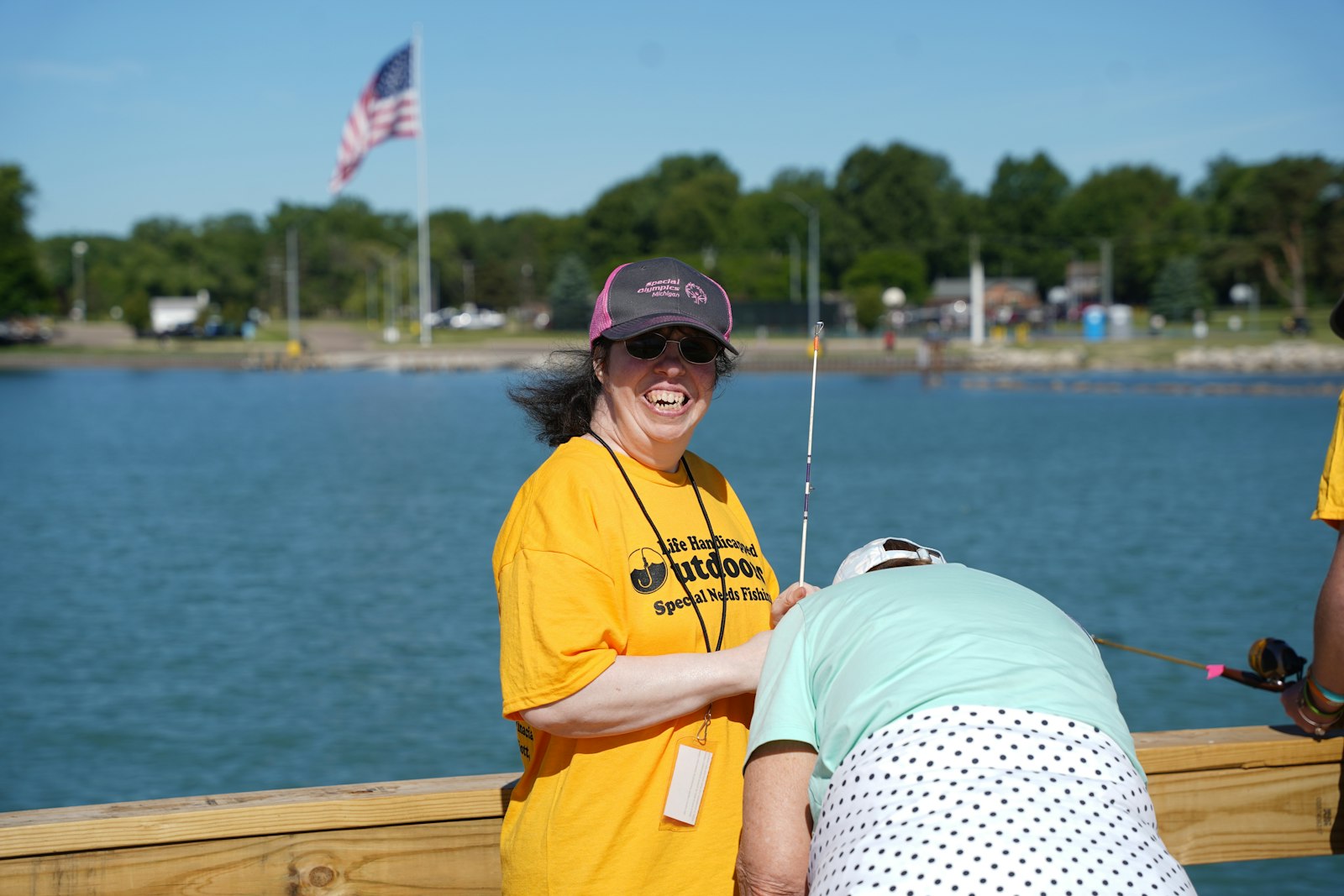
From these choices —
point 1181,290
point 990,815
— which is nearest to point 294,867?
point 990,815

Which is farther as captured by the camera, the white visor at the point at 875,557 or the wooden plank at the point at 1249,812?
the wooden plank at the point at 1249,812

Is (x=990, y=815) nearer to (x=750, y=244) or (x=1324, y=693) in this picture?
(x=1324, y=693)

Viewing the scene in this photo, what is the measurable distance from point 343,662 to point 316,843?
12.8 meters

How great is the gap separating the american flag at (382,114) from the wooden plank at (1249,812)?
163 feet

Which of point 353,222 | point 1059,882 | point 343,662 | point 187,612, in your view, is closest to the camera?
point 1059,882

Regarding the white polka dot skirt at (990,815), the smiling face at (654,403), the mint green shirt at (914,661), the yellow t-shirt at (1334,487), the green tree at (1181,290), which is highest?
the green tree at (1181,290)

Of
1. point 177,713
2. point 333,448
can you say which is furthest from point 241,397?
point 177,713

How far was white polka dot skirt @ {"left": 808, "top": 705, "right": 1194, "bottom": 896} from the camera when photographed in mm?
1783

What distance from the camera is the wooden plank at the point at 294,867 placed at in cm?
265

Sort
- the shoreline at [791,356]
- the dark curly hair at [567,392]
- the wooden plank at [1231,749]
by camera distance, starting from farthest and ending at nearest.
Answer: the shoreline at [791,356], the wooden plank at [1231,749], the dark curly hair at [567,392]

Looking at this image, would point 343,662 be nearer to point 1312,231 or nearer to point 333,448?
point 333,448

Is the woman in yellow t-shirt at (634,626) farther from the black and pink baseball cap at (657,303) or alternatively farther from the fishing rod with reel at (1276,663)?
the fishing rod with reel at (1276,663)

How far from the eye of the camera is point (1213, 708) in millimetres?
13125

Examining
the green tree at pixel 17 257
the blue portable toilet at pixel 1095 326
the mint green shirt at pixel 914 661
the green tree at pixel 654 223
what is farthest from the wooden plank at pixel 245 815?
the green tree at pixel 654 223
